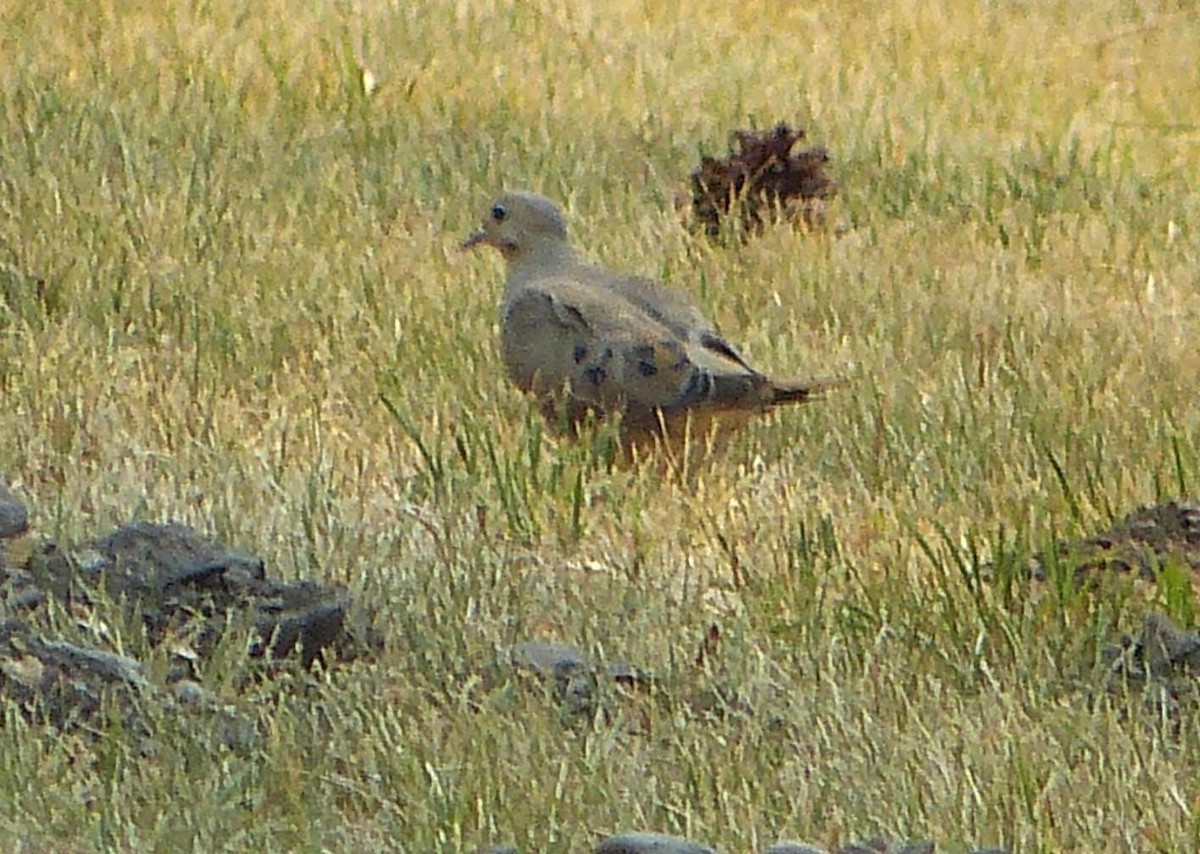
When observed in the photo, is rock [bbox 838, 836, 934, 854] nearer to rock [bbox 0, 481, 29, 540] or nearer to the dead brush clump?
rock [bbox 0, 481, 29, 540]

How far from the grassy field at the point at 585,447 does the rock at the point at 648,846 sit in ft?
0.63

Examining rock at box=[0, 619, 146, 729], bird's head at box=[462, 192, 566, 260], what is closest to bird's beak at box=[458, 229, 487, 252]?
bird's head at box=[462, 192, 566, 260]

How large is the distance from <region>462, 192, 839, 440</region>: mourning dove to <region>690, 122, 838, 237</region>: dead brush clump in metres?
1.64

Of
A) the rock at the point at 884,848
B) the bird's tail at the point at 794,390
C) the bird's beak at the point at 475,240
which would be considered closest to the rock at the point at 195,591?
the rock at the point at 884,848

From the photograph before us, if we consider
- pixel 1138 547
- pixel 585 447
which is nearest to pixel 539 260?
pixel 585 447

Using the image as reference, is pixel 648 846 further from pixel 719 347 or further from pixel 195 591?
pixel 719 347

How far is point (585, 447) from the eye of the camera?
16.9 ft

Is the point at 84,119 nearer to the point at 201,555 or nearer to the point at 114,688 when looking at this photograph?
the point at 201,555

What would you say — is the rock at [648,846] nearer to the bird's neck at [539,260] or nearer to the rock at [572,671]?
the rock at [572,671]

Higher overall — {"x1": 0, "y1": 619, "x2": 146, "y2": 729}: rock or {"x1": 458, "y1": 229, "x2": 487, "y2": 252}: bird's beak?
{"x1": 458, "y1": 229, "x2": 487, "y2": 252}: bird's beak

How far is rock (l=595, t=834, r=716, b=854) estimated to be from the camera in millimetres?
3021

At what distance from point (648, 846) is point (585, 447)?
2158mm

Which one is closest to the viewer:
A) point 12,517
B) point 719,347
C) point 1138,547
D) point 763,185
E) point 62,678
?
point 62,678

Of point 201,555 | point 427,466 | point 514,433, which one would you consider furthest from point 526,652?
point 514,433
